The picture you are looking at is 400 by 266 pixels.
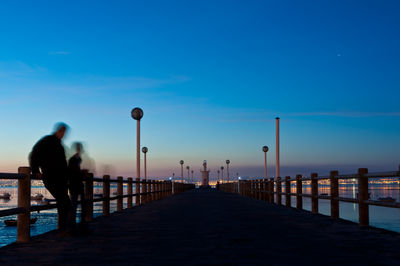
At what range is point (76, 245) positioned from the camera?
23.9ft

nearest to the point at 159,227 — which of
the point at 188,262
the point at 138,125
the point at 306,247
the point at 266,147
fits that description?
the point at 306,247

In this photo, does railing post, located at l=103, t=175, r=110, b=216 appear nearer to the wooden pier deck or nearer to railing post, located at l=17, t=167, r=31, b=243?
the wooden pier deck

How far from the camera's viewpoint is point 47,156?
7.93 metres

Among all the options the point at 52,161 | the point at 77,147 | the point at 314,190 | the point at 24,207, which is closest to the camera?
the point at 24,207

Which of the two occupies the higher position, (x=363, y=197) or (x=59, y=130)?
(x=59, y=130)

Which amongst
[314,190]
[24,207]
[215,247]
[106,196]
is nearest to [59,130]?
[24,207]

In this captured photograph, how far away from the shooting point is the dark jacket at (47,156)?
26.0 ft

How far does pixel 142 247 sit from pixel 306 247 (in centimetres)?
225

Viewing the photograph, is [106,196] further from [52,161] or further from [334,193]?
[334,193]

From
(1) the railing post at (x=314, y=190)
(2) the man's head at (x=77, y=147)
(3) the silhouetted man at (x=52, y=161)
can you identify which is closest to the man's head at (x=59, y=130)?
(3) the silhouetted man at (x=52, y=161)

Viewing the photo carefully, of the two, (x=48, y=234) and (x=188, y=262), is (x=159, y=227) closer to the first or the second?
(x=48, y=234)

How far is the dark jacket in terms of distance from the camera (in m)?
7.92

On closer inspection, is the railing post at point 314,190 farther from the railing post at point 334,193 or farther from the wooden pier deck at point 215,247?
the wooden pier deck at point 215,247

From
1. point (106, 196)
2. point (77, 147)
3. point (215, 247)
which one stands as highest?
point (77, 147)
